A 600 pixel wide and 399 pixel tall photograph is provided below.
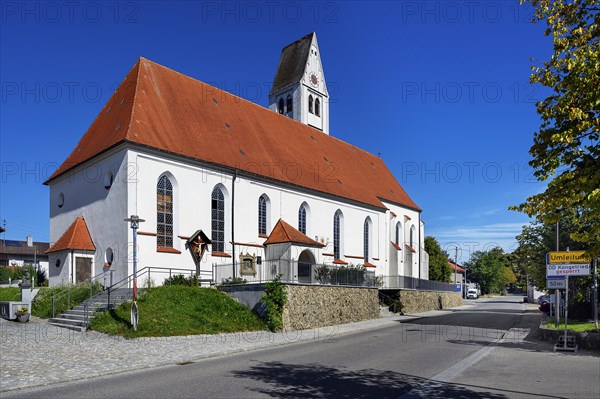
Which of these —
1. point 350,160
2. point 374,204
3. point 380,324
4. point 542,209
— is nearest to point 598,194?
point 542,209

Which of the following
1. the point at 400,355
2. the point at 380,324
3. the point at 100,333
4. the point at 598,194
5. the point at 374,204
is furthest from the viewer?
the point at 374,204

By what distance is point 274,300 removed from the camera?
2142cm

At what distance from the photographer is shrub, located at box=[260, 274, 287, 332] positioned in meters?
21.1

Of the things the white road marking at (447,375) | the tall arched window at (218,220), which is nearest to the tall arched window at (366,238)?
the tall arched window at (218,220)

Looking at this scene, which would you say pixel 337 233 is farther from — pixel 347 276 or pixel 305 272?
pixel 305 272

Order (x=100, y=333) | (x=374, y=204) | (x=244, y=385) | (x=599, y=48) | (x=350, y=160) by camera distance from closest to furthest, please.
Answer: (x=599, y=48) → (x=244, y=385) → (x=100, y=333) → (x=374, y=204) → (x=350, y=160)

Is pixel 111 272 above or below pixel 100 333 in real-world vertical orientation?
above

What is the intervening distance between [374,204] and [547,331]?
73.9 feet

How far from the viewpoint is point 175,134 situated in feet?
85.5

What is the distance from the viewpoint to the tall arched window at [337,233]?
117 feet

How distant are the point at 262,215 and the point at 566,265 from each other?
16679 millimetres

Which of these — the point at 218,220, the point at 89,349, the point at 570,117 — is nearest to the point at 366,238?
the point at 218,220

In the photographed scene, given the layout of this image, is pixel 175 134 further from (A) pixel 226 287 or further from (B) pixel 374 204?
(B) pixel 374 204

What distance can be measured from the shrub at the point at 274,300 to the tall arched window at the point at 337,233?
558 inches
